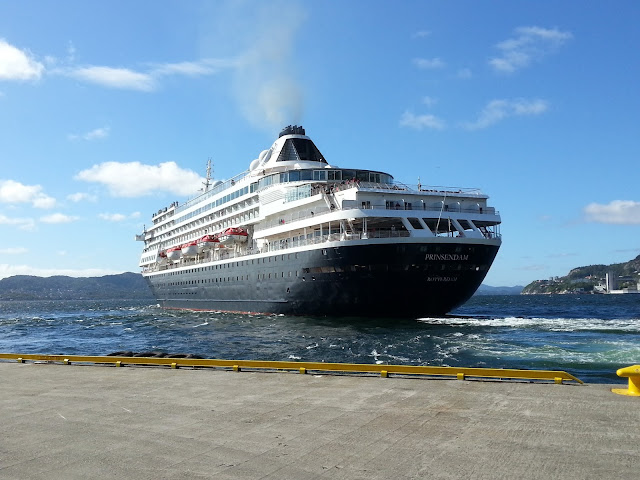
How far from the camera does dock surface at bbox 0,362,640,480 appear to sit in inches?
235

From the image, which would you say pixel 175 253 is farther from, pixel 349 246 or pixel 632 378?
pixel 632 378

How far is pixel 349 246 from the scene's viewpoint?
29.6 metres

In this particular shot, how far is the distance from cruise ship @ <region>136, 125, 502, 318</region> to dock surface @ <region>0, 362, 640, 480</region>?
18.4 m

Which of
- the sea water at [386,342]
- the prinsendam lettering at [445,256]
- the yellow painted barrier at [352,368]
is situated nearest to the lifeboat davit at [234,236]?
the sea water at [386,342]

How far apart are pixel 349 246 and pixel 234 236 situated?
1625 centimetres

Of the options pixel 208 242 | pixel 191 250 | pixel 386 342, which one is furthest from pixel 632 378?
pixel 191 250

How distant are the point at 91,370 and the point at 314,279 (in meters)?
19.5

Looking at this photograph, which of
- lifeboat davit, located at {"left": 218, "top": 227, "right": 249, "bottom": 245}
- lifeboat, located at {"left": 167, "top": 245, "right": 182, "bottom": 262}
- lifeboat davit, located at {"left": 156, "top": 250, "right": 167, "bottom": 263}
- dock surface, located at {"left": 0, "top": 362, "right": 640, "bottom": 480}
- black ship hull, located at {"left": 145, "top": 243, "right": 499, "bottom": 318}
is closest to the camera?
dock surface, located at {"left": 0, "top": 362, "right": 640, "bottom": 480}

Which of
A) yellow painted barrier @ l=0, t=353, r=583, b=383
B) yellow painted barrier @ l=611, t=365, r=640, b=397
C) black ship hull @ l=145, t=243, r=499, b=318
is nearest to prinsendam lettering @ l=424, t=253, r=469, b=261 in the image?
black ship hull @ l=145, t=243, r=499, b=318

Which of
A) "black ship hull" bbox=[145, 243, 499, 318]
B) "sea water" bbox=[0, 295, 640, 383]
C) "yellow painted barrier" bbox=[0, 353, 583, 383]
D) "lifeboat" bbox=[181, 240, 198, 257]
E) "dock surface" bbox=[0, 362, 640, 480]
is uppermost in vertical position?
"lifeboat" bbox=[181, 240, 198, 257]

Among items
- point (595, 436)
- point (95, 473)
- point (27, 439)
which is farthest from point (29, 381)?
point (595, 436)

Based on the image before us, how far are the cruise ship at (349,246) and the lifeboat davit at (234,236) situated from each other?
0.08m

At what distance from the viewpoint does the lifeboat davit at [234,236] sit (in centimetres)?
4341

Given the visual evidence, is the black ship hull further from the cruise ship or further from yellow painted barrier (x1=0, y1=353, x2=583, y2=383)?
yellow painted barrier (x1=0, y1=353, x2=583, y2=383)
